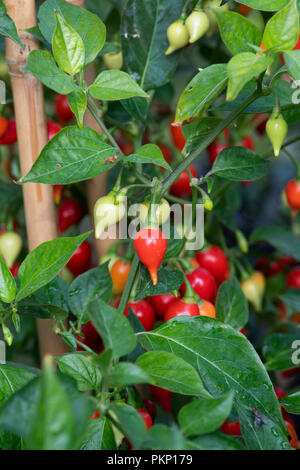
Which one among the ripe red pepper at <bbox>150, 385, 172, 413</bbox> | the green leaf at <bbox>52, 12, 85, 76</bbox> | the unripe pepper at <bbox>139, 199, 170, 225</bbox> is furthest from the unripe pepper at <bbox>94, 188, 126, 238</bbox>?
the ripe red pepper at <bbox>150, 385, 172, 413</bbox>

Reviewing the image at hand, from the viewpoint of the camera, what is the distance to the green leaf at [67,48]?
0.48 metres

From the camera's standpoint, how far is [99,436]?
44cm

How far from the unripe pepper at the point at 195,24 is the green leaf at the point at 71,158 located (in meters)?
0.17

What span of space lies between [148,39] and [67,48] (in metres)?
0.19

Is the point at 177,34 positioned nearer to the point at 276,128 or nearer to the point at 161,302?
the point at 276,128

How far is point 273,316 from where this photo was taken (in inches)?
37.1

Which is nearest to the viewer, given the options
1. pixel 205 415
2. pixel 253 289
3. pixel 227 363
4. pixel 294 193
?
pixel 205 415

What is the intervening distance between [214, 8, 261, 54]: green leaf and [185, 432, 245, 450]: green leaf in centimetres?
31

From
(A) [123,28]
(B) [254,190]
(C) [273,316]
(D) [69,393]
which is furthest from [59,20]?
(B) [254,190]

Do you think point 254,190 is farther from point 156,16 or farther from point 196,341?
point 196,341

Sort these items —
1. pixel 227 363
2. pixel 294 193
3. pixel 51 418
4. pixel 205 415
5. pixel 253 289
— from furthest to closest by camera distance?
pixel 253 289
pixel 294 193
pixel 227 363
pixel 205 415
pixel 51 418

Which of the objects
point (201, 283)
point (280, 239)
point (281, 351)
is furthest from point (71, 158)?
point (280, 239)

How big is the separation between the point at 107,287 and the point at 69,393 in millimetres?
182

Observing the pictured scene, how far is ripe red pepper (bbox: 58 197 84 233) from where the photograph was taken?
0.80m
